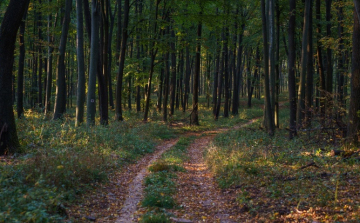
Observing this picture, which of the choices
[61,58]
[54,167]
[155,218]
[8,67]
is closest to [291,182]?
[155,218]

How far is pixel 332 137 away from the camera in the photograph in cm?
1120

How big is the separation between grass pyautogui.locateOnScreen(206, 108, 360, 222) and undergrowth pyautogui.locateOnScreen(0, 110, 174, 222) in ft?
11.8

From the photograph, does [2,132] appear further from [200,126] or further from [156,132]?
[200,126]

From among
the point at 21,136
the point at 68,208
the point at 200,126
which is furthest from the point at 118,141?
the point at 200,126

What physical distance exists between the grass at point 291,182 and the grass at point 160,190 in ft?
4.53

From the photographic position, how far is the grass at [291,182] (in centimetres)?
573

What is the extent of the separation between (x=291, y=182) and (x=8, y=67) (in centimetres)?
846

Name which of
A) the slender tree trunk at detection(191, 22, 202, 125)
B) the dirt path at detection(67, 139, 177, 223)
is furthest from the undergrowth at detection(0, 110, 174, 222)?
the slender tree trunk at detection(191, 22, 202, 125)

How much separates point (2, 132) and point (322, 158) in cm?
951

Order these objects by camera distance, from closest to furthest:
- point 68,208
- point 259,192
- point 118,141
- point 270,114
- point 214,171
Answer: point 68,208, point 259,192, point 214,171, point 118,141, point 270,114

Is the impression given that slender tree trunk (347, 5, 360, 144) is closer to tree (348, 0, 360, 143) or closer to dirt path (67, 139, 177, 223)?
tree (348, 0, 360, 143)

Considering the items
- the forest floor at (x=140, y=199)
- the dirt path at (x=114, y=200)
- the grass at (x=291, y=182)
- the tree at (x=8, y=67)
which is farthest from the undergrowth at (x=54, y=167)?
the grass at (x=291, y=182)

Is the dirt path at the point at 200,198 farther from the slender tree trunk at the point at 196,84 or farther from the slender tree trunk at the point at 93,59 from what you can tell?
the slender tree trunk at the point at 196,84

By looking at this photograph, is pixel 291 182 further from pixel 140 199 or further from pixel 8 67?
pixel 8 67
